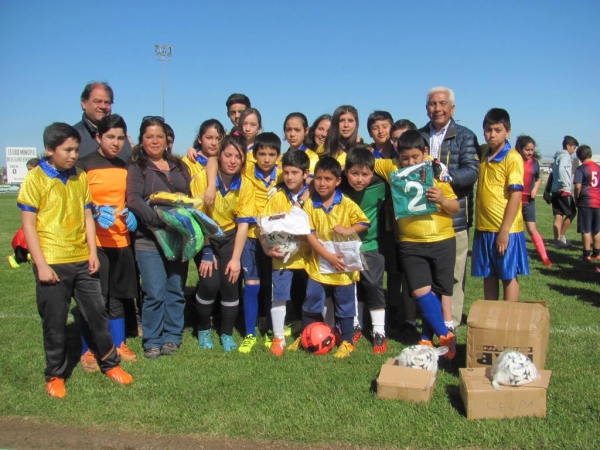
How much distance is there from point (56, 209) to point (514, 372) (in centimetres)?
340

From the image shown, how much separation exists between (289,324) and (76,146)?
2.88 meters

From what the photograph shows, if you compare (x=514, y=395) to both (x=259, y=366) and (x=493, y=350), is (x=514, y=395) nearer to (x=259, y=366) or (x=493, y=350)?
(x=493, y=350)

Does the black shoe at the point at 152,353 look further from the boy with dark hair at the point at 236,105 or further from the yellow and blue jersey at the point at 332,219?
the boy with dark hair at the point at 236,105

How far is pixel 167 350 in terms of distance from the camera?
4.89 meters

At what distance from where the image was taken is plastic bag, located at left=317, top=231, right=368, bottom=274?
15.3 ft

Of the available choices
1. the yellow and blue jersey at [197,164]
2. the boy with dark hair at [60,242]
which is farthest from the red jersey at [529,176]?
the boy with dark hair at [60,242]

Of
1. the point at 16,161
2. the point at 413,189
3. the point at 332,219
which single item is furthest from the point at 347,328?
the point at 16,161

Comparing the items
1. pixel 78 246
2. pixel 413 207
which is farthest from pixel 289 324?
pixel 78 246

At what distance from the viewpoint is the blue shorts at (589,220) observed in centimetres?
998

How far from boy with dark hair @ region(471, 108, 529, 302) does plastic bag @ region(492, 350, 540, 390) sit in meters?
1.23

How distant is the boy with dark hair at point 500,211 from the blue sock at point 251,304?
80.6 inches

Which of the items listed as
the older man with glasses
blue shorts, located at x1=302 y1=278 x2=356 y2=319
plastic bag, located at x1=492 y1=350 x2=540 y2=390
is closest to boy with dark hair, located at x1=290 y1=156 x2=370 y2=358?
blue shorts, located at x1=302 y1=278 x2=356 y2=319

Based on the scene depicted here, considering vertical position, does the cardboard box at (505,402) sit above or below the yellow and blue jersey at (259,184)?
Answer: below

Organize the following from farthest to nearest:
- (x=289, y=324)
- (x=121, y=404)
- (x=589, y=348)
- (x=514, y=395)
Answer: (x=289, y=324), (x=589, y=348), (x=121, y=404), (x=514, y=395)
